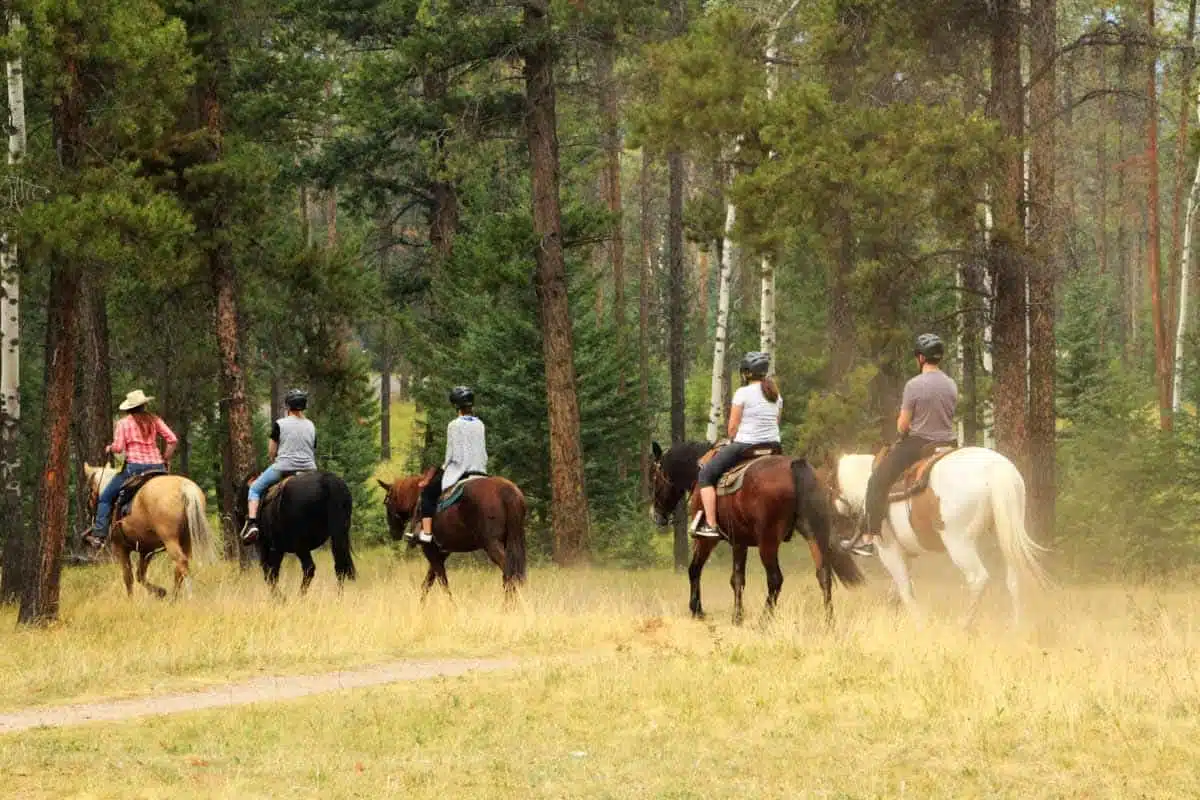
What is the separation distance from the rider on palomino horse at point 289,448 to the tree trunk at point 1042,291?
10.1 meters

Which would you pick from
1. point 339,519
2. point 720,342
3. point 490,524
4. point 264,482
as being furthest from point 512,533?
point 720,342

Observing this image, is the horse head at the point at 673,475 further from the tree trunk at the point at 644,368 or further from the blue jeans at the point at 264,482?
the tree trunk at the point at 644,368

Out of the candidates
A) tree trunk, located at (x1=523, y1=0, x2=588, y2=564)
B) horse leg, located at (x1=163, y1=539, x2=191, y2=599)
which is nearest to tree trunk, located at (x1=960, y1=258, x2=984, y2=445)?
tree trunk, located at (x1=523, y1=0, x2=588, y2=564)

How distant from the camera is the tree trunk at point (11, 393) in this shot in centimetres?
1914

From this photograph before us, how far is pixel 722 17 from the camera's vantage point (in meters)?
26.2

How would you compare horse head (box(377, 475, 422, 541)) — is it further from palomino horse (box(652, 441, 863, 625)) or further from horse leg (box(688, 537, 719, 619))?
palomino horse (box(652, 441, 863, 625))

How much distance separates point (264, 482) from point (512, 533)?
3.29m

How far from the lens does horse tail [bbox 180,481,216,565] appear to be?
1981 centimetres

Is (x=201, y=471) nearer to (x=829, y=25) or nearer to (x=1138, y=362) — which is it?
(x=829, y=25)

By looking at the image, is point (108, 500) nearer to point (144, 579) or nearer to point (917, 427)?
point (144, 579)

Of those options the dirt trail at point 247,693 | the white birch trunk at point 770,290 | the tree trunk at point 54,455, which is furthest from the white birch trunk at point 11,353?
the white birch trunk at point 770,290

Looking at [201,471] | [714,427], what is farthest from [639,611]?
[201,471]

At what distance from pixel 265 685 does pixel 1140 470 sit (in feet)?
50.5

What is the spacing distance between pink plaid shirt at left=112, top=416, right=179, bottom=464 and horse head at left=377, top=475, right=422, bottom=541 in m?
2.74
